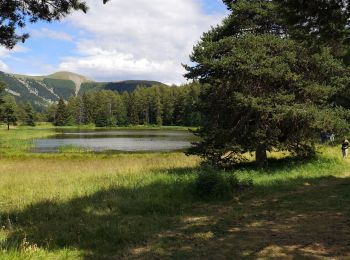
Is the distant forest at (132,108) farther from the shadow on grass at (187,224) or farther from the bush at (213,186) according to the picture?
the shadow on grass at (187,224)

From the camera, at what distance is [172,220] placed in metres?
10.5

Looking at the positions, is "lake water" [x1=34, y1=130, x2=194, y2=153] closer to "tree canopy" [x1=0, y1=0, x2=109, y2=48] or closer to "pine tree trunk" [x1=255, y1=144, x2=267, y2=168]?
"pine tree trunk" [x1=255, y1=144, x2=267, y2=168]

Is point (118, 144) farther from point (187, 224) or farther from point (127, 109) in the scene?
point (127, 109)

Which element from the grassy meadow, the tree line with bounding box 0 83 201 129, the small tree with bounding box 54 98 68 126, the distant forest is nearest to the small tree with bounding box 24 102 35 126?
the tree line with bounding box 0 83 201 129

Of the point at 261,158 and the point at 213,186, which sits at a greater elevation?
the point at 261,158

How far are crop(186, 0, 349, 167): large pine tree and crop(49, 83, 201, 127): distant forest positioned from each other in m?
116

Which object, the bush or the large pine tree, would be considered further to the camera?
the large pine tree

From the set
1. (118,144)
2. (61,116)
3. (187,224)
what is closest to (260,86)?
(187,224)

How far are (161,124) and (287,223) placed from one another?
468 ft

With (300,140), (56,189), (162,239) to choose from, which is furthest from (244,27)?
(162,239)

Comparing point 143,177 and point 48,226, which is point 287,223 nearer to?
point 48,226

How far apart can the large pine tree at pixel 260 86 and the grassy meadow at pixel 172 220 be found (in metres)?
2.92

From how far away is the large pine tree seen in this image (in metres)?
18.5

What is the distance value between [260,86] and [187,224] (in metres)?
11.1
